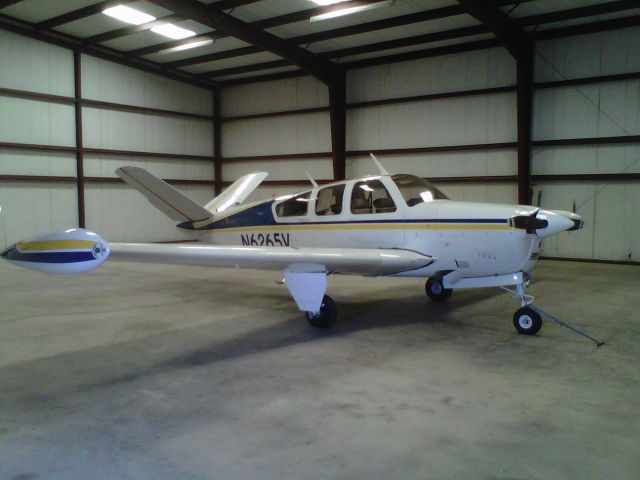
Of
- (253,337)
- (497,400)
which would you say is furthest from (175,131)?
(497,400)

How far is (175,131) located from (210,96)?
2.30 m

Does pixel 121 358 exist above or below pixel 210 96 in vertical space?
below

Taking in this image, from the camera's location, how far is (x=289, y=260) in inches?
216

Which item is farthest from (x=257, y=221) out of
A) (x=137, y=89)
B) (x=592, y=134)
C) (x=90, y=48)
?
(x=137, y=89)

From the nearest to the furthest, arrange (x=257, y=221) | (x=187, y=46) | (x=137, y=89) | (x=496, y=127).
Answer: (x=257, y=221), (x=496, y=127), (x=187, y=46), (x=137, y=89)

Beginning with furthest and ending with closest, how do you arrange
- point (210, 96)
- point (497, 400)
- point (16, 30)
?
1. point (210, 96)
2. point (16, 30)
3. point (497, 400)

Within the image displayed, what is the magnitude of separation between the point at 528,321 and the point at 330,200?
2.99 m

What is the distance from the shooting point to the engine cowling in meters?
3.75

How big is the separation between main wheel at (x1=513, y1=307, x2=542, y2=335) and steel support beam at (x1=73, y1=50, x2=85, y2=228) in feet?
45.6

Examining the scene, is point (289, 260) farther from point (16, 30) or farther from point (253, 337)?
point (16, 30)

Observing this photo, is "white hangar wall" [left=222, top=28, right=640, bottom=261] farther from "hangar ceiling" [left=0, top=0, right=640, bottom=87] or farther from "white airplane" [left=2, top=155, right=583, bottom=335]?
"white airplane" [left=2, top=155, right=583, bottom=335]

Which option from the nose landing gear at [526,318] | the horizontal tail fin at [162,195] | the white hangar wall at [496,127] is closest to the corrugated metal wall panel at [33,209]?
the white hangar wall at [496,127]

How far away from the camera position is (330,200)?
7168 mm

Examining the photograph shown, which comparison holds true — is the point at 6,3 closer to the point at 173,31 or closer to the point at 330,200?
the point at 173,31
